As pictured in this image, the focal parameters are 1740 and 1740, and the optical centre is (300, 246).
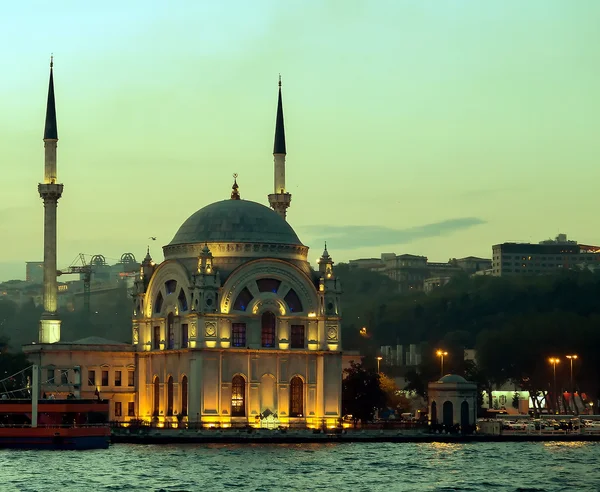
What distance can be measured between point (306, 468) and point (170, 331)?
36623mm

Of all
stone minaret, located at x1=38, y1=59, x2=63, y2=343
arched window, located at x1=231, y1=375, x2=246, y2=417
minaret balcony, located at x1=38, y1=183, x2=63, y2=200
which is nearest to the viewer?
arched window, located at x1=231, y1=375, x2=246, y2=417

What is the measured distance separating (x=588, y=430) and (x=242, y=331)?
86.7 ft

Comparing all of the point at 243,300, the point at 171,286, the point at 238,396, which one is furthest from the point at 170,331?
the point at 238,396

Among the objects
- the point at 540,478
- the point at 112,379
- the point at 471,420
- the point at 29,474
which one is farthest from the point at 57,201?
the point at 540,478

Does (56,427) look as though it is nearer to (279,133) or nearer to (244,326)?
(244,326)

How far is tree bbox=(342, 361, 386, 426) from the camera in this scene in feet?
433

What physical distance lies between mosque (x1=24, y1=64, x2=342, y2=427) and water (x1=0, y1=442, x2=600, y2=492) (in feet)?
38.1

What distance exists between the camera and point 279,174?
5650 inches

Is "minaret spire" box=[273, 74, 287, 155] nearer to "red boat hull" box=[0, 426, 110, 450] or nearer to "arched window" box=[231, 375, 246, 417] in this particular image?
"arched window" box=[231, 375, 246, 417]

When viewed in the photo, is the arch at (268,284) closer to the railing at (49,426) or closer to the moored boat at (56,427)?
the moored boat at (56,427)

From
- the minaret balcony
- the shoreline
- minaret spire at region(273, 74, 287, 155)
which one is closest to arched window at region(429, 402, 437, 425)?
the shoreline

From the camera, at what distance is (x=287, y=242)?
429ft

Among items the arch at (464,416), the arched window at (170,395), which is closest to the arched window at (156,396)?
the arched window at (170,395)

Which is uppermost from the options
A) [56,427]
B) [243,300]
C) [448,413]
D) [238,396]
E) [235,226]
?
[235,226]
